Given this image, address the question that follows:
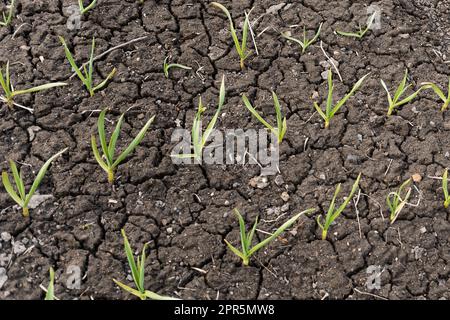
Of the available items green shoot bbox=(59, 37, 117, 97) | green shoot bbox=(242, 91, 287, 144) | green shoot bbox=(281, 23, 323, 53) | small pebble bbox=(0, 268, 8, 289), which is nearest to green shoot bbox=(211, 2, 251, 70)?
green shoot bbox=(281, 23, 323, 53)

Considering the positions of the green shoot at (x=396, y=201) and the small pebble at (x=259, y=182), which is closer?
the green shoot at (x=396, y=201)

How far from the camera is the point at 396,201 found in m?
2.80

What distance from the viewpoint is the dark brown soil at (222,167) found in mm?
2666

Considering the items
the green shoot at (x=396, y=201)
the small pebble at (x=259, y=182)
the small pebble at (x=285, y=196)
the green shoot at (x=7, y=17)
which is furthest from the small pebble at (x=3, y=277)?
the green shoot at (x=396, y=201)

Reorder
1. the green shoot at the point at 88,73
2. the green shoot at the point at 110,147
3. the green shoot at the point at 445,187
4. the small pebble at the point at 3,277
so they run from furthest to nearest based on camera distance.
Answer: the green shoot at the point at 88,73
the green shoot at the point at 445,187
the green shoot at the point at 110,147
the small pebble at the point at 3,277

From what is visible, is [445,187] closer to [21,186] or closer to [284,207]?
[284,207]

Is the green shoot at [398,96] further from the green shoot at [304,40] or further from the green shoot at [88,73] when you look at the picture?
the green shoot at [88,73]

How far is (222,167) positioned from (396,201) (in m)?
0.82

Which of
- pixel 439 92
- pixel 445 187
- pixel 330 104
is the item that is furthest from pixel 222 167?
pixel 439 92

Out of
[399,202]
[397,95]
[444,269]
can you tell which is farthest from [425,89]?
[444,269]

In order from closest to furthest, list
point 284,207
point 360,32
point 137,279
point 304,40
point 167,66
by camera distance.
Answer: point 137,279, point 284,207, point 167,66, point 304,40, point 360,32

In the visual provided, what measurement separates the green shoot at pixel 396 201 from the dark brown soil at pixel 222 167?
47 mm

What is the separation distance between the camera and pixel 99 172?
2.91 m

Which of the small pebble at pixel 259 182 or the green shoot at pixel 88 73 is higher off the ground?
the green shoot at pixel 88 73
